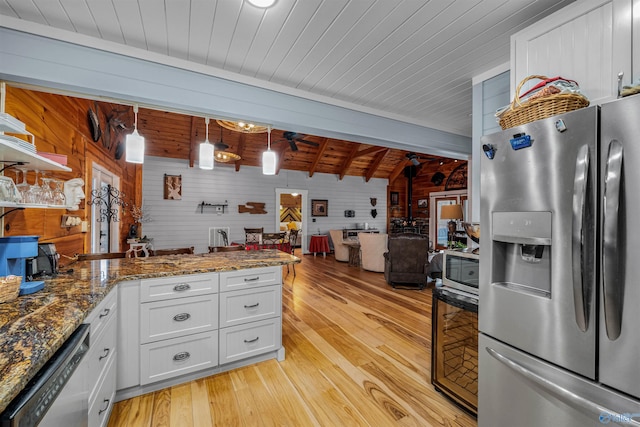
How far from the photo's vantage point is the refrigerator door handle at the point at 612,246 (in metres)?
0.94

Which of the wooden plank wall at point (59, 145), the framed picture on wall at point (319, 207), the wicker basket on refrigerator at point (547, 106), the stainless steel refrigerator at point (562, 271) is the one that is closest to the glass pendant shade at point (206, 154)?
the wooden plank wall at point (59, 145)

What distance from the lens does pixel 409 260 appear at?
15.7 feet

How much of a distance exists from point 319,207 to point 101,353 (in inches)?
312

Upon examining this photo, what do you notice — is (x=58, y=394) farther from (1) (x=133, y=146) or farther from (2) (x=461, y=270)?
(2) (x=461, y=270)

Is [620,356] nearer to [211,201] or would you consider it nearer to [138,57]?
[138,57]

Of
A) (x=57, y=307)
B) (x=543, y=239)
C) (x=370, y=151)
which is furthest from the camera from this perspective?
(x=370, y=151)

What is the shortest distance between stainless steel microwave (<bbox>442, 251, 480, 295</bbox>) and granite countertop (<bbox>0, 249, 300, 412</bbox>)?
135cm

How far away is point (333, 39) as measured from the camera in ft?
6.40

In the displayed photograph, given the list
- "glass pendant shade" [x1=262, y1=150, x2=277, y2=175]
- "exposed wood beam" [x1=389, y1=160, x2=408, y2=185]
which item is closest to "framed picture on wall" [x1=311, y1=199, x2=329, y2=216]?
"exposed wood beam" [x1=389, y1=160, x2=408, y2=185]

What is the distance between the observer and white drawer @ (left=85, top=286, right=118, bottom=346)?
1324mm

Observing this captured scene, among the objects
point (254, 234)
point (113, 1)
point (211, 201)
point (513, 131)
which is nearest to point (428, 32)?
point (513, 131)

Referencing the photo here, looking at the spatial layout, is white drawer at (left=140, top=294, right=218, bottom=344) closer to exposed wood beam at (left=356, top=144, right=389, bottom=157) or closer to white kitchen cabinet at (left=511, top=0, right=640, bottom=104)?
white kitchen cabinet at (left=511, top=0, right=640, bottom=104)

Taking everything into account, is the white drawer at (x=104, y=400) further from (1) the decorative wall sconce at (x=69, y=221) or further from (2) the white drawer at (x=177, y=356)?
(1) the decorative wall sconce at (x=69, y=221)

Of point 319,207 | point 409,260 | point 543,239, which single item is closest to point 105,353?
point 543,239
